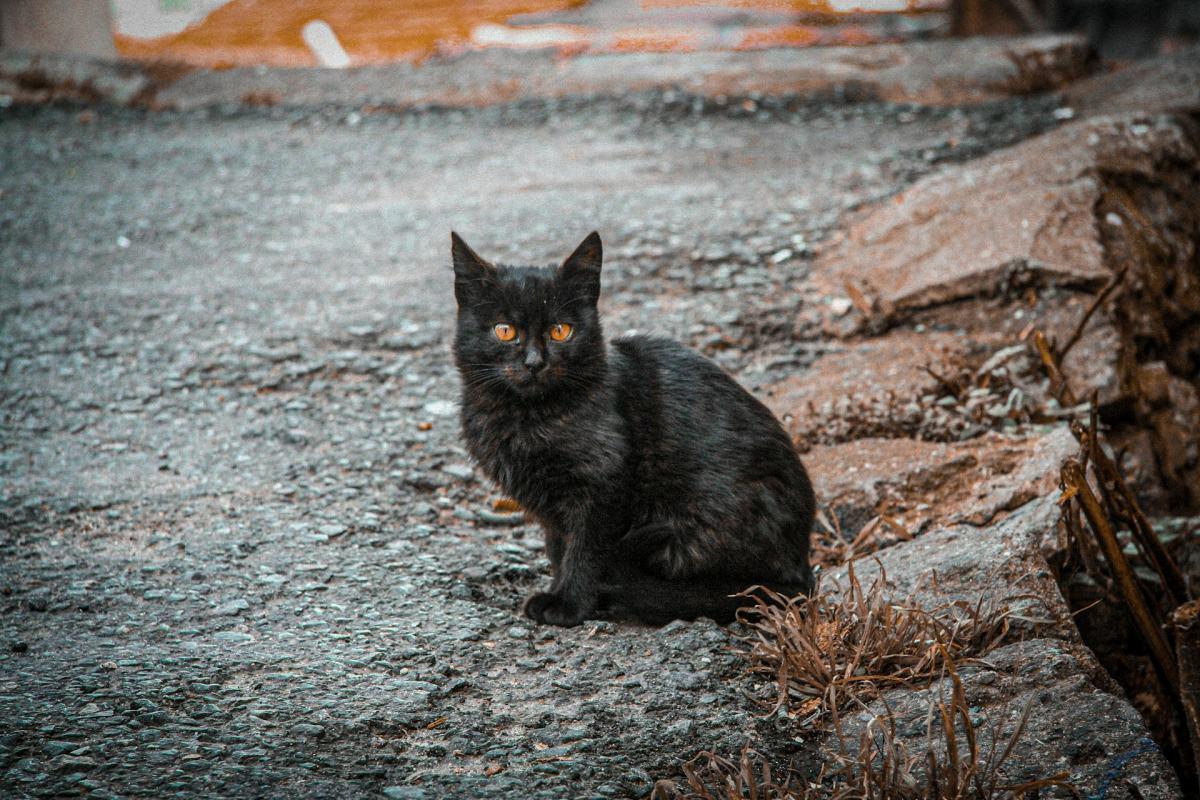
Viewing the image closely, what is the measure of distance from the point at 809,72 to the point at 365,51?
465cm

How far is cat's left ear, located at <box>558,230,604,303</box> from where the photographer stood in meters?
3.11

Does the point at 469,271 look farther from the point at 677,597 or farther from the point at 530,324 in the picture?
the point at 677,597

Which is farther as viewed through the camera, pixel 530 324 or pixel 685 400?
pixel 685 400

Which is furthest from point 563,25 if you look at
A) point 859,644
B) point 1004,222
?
point 859,644

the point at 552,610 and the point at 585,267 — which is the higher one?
the point at 585,267

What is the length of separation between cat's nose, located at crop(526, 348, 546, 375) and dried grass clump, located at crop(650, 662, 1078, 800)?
1.17 meters

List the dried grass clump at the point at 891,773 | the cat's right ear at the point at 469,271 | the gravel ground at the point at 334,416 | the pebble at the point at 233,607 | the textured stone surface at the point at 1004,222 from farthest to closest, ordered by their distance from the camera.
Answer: the textured stone surface at the point at 1004,222, the cat's right ear at the point at 469,271, the pebble at the point at 233,607, the gravel ground at the point at 334,416, the dried grass clump at the point at 891,773

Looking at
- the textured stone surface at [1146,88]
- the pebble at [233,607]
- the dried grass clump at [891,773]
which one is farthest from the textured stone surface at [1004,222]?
the pebble at [233,607]

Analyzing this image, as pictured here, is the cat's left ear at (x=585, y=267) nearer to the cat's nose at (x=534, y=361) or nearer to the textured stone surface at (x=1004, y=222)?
the cat's nose at (x=534, y=361)

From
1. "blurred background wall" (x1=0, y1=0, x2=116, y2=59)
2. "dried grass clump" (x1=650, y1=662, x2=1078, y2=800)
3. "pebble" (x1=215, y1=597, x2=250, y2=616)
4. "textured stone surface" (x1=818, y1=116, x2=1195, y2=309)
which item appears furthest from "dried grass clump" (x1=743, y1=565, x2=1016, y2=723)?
"blurred background wall" (x1=0, y1=0, x2=116, y2=59)

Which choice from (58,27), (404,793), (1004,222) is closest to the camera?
(404,793)

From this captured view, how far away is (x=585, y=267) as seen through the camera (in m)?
3.15

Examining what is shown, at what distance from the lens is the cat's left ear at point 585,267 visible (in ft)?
10.2

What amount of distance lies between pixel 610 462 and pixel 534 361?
0.37 metres
